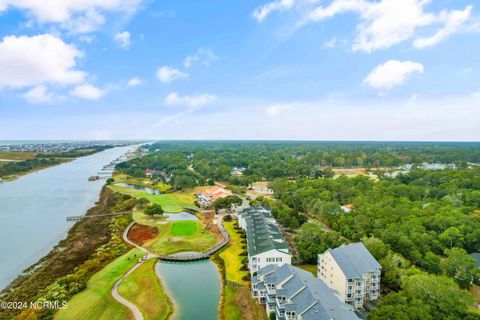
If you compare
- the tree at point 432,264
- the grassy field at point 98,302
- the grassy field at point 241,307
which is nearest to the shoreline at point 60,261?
the grassy field at point 98,302

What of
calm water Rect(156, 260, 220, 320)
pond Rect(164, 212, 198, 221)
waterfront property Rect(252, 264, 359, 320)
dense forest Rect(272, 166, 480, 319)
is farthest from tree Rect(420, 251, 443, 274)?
pond Rect(164, 212, 198, 221)

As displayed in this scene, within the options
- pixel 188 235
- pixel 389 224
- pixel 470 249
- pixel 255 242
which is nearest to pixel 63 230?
pixel 188 235

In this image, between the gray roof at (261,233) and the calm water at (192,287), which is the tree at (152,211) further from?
the calm water at (192,287)

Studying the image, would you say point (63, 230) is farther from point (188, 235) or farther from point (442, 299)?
point (442, 299)

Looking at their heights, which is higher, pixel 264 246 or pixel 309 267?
pixel 264 246

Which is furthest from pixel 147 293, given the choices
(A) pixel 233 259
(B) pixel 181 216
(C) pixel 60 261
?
(B) pixel 181 216

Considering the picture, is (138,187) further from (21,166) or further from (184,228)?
(21,166)
